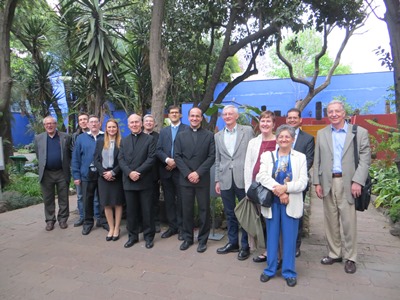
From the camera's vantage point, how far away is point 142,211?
14.5 feet

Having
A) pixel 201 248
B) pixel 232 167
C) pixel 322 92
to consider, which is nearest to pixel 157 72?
pixel 232 167

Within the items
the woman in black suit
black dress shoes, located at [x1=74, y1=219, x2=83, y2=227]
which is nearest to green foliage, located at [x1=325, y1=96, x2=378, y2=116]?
the woman in black suit

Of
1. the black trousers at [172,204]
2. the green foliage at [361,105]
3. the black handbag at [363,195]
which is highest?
the green foliage at [361,105]

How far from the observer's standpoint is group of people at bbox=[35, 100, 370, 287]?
3248 mm

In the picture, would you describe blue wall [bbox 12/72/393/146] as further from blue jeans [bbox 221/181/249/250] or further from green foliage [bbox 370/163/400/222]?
blue jeans [bbox 221/181/249/250]

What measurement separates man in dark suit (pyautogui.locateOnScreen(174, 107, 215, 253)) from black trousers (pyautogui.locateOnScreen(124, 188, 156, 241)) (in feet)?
1.63

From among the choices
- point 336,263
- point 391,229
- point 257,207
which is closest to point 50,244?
point 257,207

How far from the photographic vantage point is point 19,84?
13688 mm

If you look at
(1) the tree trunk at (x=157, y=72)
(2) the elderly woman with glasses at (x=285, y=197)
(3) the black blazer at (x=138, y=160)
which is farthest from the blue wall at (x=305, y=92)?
(2) the elderly woman with glasses at (x=285, y=197)

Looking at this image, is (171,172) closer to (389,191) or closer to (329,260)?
(329,260)

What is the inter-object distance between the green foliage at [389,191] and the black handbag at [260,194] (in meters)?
3.07

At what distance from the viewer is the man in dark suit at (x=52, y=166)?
16.8 feet

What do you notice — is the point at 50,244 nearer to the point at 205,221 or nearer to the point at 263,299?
the point at 205,221

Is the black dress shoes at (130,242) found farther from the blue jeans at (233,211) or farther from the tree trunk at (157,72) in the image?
the tree trunk at (157,72)
